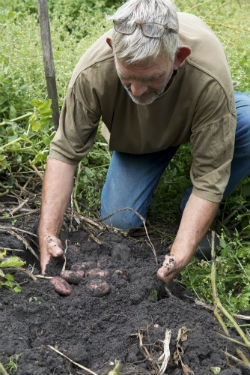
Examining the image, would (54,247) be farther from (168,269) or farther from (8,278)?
(168,269)

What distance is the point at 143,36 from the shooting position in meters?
2.17

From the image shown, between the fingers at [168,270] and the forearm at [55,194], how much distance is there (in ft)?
1.96

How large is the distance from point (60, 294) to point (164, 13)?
134 centimetres

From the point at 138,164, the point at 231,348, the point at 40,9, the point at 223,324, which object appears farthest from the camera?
the point at 138,164

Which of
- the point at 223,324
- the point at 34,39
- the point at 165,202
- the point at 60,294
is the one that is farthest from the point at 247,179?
the point at 34,39

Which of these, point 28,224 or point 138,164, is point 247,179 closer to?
point 138,164

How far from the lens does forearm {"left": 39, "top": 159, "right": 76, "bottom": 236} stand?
267 centimetres

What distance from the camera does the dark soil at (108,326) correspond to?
1.93 meters

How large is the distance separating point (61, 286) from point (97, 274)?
0.20m

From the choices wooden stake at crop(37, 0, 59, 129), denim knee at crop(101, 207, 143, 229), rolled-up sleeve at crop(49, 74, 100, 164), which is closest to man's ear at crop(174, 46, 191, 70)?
rolled-up sleeve at crop(49, 74, 100, 164)

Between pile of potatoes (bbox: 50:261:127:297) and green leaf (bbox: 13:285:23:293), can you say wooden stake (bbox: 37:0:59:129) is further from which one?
green leaf (bbox: 13:285:23:293)

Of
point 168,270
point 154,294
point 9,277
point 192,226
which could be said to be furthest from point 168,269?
point 9,277

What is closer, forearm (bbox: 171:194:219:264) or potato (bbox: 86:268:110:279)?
potato (bbox: 86:268:110:279)

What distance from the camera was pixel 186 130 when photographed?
113 inches
